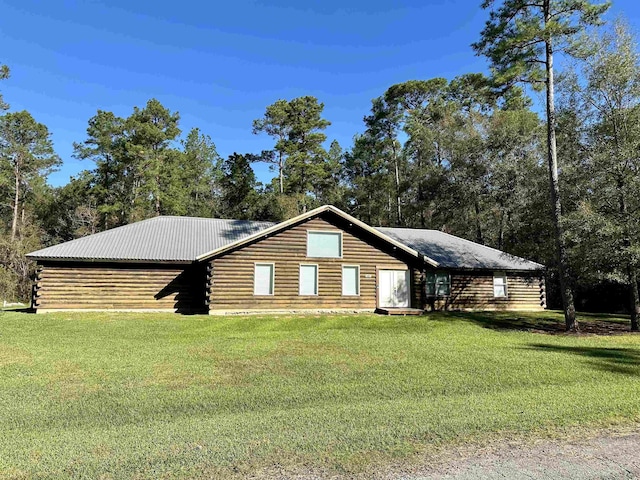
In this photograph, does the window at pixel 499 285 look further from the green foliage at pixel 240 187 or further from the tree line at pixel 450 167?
the green foliage at pixel 240 187

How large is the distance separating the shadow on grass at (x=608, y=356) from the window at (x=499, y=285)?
1046 centimetres

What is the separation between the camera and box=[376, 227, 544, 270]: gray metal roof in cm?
2184

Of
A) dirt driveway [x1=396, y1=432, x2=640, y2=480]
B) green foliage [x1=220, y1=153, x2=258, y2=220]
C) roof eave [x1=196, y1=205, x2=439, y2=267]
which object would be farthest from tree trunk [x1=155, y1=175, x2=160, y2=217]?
dirt driveway [x1=396, y1=432, x2=640, y2=480]

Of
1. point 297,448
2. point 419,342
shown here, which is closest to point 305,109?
point 419,342

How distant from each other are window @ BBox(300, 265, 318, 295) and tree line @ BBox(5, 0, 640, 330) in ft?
32.2

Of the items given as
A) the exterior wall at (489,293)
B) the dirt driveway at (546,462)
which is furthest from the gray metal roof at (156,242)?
the dirt driveway at (546,462)

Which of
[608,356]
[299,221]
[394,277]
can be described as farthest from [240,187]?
[608,356]

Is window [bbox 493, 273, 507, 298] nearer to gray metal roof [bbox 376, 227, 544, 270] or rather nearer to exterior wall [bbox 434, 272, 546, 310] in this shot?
exterior wall [bbox 434, 272, 546, 310]

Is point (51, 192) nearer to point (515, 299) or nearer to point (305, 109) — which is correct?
point (305, 109)

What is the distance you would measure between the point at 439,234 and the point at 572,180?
10480mm

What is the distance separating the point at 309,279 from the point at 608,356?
1158 cm

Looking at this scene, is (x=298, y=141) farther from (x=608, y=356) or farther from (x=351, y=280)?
(x=608, y=356)

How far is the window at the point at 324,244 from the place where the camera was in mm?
19391

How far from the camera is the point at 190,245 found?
20578 millimetres
